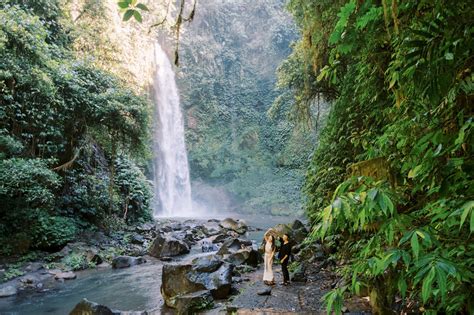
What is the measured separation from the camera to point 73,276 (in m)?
9.63

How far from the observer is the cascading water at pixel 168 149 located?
95.6 feet

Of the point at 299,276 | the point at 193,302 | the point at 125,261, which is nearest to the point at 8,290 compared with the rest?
the point at 125,261

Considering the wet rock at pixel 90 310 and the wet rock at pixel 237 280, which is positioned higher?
the wet rock at pixel 237 280

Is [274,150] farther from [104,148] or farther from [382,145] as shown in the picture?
[382,145]

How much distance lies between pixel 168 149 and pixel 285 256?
24091 millimetres

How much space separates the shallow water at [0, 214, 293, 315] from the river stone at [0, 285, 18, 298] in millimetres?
229

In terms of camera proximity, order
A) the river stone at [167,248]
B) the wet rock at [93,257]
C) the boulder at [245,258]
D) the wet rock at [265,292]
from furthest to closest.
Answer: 1. the river stone at [167,248]
2. the wet rock at [93,257]
3. the boulder at [245,258]
4. the wet rock at [265,292]

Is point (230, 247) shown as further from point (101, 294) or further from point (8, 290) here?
point (8, 290)

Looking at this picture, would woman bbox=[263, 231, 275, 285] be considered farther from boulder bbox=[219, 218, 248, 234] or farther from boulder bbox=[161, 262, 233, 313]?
boulder bbox=[219, 218, 248, 234]

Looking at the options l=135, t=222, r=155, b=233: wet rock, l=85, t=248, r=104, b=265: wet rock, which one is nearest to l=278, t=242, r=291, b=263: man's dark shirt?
l=85, t=248, r=104, b=265: wet rock

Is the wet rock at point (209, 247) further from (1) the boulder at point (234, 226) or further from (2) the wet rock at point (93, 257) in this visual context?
(1) the boulder at point (234, 226)

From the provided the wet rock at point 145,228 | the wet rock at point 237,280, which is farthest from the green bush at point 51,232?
the wet rock at point 237,280

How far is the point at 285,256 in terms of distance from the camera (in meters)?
7.18

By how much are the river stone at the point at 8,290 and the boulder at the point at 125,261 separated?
2967 millimetres
